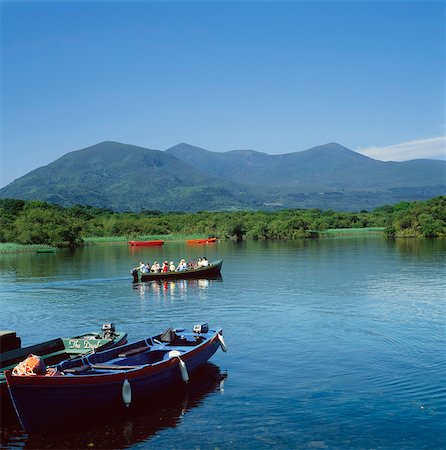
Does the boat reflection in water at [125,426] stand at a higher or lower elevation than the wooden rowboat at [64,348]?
lower

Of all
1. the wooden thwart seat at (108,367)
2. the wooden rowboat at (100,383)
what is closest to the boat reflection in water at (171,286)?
the wooden rowboat at (100,383)

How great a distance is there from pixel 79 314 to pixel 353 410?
21530mm

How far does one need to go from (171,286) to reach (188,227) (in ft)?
321

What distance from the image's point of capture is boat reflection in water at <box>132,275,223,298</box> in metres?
44.4

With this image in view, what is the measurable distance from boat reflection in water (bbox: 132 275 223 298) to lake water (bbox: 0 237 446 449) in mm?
226

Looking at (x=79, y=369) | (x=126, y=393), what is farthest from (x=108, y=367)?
(x=126, y=393)

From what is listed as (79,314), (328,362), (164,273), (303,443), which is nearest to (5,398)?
(303,443)

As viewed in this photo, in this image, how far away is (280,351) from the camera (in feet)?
81.3

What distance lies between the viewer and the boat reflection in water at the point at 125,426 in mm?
15906

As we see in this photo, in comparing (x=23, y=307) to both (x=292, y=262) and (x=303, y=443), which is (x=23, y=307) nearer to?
(x=303, y=443)

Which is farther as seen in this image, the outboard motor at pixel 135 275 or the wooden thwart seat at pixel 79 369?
the outboard motor at pixel 135 275

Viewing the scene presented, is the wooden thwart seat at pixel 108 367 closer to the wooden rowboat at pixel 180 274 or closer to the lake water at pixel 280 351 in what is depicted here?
the lake water at pixel 280 351

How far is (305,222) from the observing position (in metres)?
133

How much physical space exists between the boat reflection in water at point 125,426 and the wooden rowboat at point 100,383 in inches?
9.1
